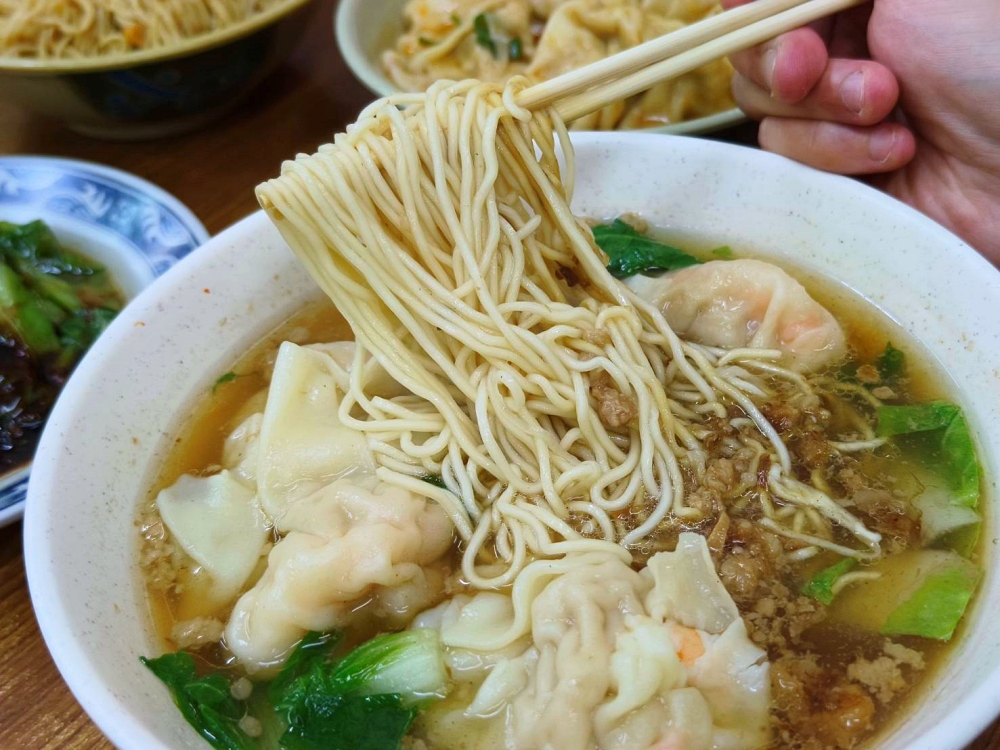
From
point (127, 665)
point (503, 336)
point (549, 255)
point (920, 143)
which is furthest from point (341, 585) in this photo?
point (920, 143)

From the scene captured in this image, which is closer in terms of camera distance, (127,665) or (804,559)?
(127,665)

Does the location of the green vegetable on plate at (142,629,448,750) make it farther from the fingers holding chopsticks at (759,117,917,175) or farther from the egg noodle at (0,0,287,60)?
the egg noodle at (0,0,287,60)

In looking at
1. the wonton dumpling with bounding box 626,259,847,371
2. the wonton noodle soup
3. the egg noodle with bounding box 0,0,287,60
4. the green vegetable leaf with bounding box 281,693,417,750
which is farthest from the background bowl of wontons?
the green vegetable leaf with bounding box 281,693,417,750

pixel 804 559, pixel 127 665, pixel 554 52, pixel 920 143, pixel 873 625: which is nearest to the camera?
pixel 127 665

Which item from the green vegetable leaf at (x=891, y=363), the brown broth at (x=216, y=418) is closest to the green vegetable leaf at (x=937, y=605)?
the green vegetable leaf at (x=891, y=363)

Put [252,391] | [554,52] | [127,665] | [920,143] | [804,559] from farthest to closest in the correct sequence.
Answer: [554,52]
[920,143]
[252,391]
[804,559]
[127,665]

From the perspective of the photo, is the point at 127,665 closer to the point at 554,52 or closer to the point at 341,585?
the point at 341,585

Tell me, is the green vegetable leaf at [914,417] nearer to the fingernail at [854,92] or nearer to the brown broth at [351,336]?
the brown broth at [351,336]
